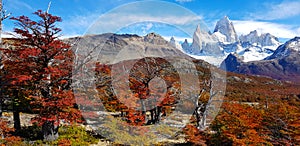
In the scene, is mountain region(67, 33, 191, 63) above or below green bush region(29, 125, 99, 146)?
above

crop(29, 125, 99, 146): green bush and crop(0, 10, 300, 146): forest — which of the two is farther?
crop(29, 125, 99, 146): green bush

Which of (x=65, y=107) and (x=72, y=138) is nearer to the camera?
(x=65, y=107)

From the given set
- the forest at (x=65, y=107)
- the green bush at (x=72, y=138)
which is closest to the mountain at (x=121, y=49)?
the forest at (x=65, y=107)

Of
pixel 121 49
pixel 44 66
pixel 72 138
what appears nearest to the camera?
pixel 44 66

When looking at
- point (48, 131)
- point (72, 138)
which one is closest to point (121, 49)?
point (72, 138)

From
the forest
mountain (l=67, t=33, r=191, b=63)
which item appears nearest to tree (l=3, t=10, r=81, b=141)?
the forest

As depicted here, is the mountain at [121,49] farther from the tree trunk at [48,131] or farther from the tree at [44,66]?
the tree trunk at [48,131]

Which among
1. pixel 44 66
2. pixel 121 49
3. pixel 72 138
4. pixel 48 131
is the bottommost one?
pixel 72 138

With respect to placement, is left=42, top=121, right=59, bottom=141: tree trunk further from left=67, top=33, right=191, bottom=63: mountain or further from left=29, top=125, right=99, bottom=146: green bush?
left=67, top=33, right=191, bottom=63: mountain

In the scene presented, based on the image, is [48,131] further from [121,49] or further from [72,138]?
[121,49]
